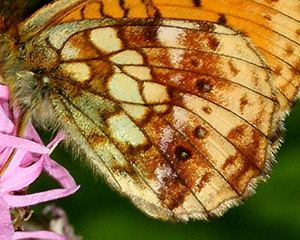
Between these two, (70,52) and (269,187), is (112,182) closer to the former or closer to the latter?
(70,52)

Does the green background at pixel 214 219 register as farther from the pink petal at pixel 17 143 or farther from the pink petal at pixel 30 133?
the pink petal at pixel 17 143

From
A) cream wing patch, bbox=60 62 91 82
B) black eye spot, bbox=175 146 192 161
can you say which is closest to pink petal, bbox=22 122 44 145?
cream wing patch, bbox=60 62 91 82

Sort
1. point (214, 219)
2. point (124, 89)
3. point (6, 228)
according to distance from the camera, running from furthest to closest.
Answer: point (214, 219) < point (124, 89) < point (6, 228)

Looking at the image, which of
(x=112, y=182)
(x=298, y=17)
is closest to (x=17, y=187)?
(x=112, y=182)

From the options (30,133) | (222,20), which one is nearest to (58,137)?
(30,133)

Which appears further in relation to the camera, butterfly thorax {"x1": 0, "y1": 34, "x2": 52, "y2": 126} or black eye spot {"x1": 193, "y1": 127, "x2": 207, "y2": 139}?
black eye spot {"x1": 193, "y1": 127, "x2": 207, "y2": 139}

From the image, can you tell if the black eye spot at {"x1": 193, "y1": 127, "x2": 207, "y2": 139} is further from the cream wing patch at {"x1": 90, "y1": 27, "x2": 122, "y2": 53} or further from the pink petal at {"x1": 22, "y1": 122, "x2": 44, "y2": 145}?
the pink petal at {"x1": 22, "y1": 122, "x2": 44, "y2": 145}

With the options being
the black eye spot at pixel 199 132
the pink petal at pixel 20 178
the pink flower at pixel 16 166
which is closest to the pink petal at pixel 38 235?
the pink flower at pixel 16 166

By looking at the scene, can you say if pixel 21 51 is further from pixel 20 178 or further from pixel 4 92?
pixel 20 178
